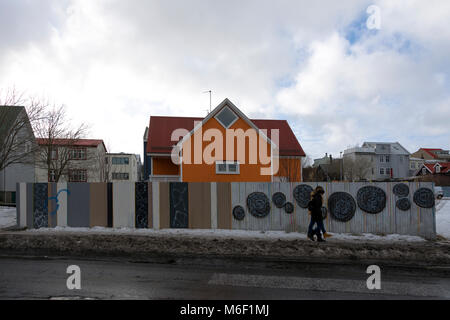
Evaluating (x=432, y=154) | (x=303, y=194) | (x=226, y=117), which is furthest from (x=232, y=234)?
(x=432, y=154)

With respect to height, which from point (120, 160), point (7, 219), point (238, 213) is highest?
point (120, 160)

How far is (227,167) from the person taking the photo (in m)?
19.1

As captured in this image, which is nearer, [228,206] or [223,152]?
[228,206]

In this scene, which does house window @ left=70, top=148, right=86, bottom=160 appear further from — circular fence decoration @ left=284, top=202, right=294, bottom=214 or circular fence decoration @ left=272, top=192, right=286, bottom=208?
circular fence decoration @ left=284, top=202, right=294, bottom=214

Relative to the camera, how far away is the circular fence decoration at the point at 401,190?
33.5ft

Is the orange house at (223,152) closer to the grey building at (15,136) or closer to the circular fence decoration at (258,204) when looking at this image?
the grey building at (15,136)

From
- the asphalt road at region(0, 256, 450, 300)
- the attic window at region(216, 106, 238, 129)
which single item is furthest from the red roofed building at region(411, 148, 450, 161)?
the asphalt road at region(0, 256, 450, 300)

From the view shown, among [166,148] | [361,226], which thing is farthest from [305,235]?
[166,148]

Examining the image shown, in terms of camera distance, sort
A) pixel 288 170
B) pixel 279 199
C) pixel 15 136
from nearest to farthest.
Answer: pixel 279 199
pixel 15 136
pixel 288 170

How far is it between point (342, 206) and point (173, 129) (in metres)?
16.3

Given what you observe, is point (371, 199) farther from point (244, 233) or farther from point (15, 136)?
point (15, 136)

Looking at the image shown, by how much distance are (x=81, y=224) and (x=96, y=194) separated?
4.26 ft

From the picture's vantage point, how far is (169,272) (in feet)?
20.5

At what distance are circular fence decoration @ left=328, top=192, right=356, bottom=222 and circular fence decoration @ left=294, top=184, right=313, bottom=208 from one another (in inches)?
30.6
